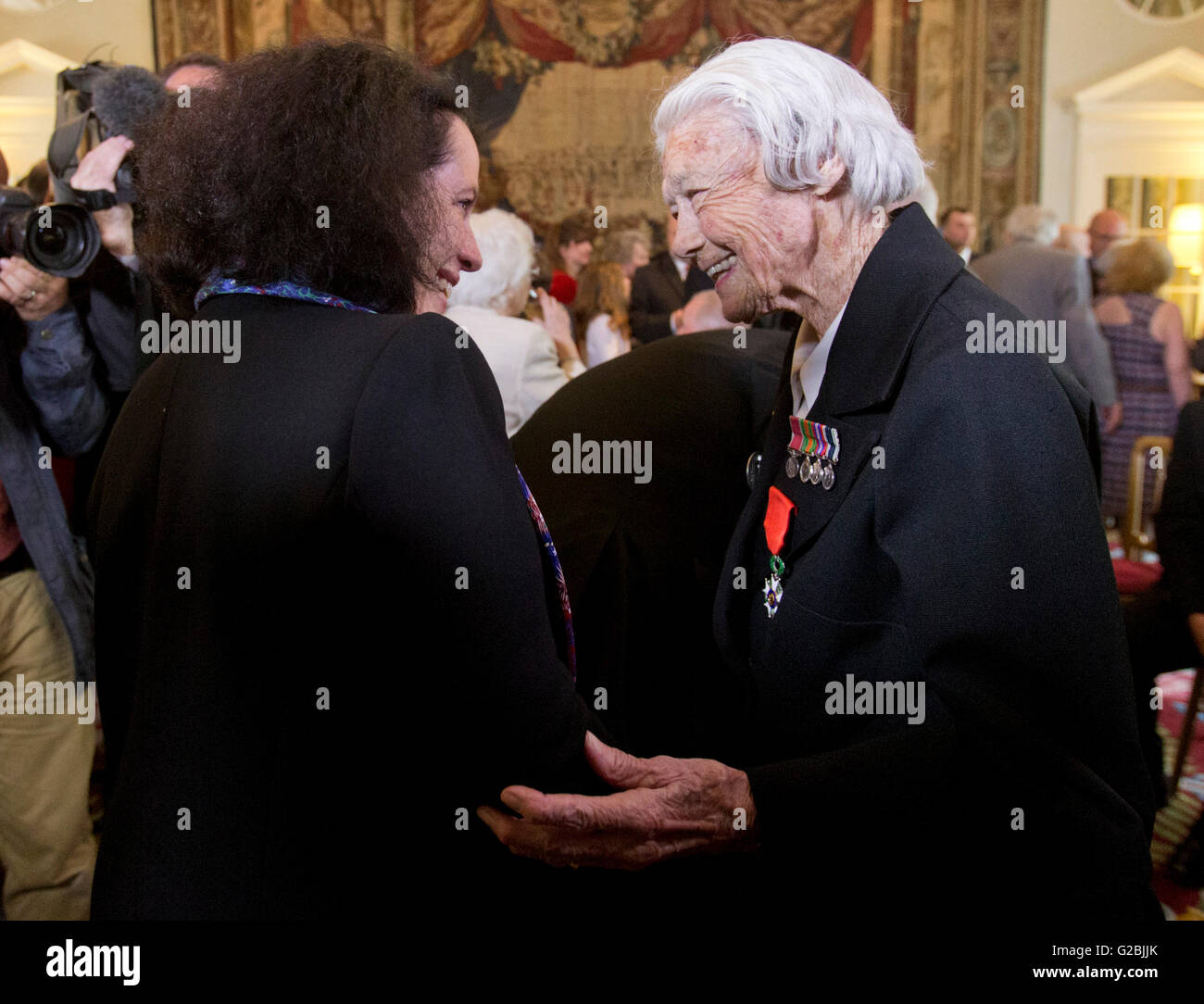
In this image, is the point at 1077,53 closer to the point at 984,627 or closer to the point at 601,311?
the point at 601,311

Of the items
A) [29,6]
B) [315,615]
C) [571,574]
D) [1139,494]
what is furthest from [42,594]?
[29,6]

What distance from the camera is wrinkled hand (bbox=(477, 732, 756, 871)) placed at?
4.11 ft

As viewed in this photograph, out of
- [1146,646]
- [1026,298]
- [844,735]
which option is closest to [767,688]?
[844,735]

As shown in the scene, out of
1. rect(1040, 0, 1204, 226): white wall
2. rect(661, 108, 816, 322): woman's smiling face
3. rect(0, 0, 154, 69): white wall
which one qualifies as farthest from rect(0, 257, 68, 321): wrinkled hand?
rect(1040, 0, 1204, 226): white wall

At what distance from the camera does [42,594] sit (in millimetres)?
2201

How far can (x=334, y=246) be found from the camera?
1122mm

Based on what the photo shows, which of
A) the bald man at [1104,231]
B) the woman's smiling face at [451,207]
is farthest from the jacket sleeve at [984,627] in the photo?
the bald man at [1104,231]

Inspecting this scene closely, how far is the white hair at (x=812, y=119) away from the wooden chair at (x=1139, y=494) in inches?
121

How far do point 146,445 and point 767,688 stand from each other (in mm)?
834

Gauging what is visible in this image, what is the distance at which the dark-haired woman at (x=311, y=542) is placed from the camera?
105 cm

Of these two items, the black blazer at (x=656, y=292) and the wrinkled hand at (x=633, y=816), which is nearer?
the wrinkled hand at (x=633, y=816)

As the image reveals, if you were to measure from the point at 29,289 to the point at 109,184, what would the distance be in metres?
0.28

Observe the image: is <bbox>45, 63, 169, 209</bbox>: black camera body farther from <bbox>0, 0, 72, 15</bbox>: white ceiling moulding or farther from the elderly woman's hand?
<bbox>0, 0, 72, 15</bbox>: white ceiling moulding

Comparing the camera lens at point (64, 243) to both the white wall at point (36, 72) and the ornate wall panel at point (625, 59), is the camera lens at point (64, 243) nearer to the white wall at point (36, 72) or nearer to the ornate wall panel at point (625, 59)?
the white wall at point (36, 72)
